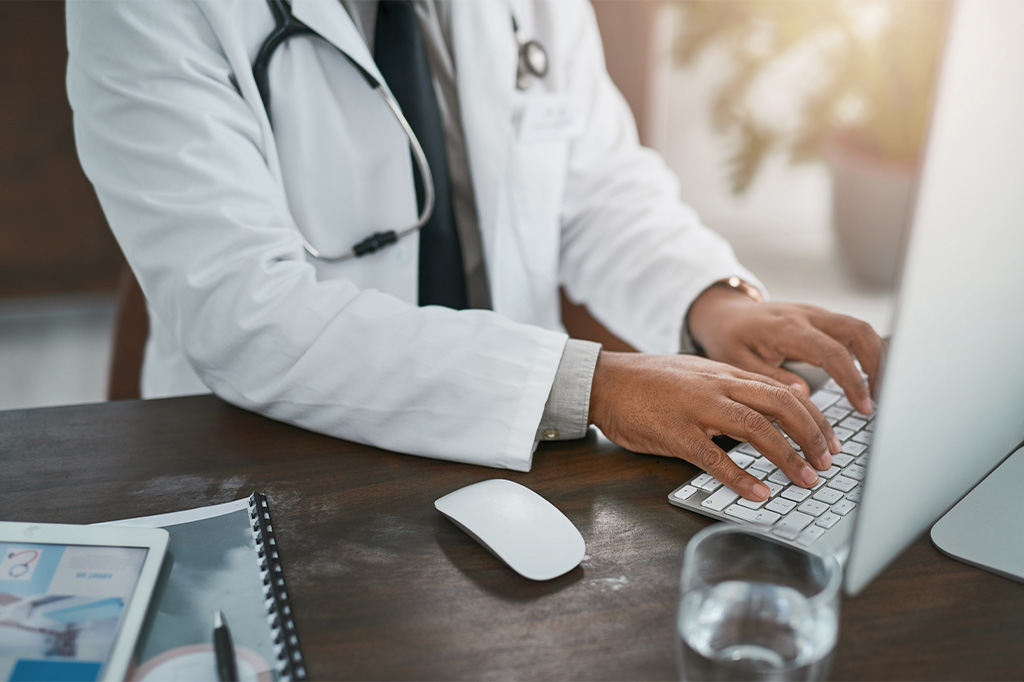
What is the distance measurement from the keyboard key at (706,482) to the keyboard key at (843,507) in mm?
89

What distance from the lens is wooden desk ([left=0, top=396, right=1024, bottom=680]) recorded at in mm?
483

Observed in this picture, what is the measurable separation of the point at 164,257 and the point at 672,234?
0.67 m

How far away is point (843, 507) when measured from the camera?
61 cm

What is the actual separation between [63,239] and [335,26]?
2354 mm

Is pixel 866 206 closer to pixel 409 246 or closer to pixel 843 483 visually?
pixel 409 246

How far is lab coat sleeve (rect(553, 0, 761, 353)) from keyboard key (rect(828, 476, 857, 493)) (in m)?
0.41

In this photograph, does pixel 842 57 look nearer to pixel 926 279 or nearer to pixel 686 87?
pixel 686 87

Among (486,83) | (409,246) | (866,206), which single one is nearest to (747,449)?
(409,246)

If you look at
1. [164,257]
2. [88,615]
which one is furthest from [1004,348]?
[164,257]

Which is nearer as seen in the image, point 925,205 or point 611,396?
point 925,205

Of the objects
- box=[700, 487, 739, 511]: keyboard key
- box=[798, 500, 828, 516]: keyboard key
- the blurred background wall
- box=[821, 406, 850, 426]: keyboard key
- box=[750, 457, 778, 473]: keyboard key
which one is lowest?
the blurred background wall

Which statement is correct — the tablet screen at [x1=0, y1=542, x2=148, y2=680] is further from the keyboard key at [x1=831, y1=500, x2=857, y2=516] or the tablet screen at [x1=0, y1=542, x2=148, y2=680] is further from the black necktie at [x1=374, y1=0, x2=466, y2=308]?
the black necktie at [x1=374, y1=0, x2=466, y2=308]

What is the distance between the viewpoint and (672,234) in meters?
1.12

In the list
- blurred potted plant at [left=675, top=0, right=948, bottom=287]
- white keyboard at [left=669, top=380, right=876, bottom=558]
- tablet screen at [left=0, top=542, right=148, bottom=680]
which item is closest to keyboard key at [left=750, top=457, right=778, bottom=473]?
white keyboard at [left=669, top=380, right=876, bottom=558]
